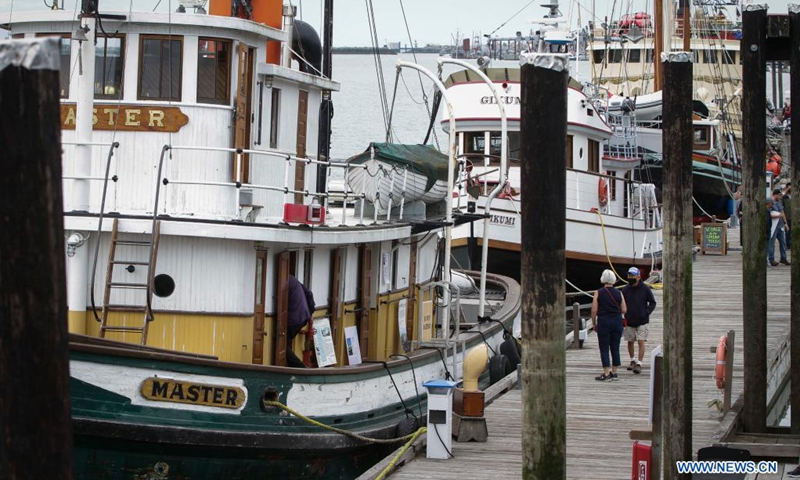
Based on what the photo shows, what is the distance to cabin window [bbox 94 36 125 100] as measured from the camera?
39.5ft

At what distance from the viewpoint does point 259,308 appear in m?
11.8

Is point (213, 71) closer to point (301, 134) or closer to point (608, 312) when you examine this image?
point (301, 134)

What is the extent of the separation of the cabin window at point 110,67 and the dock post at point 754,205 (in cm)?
637

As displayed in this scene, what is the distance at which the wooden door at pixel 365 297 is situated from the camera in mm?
13922

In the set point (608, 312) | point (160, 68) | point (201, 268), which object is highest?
point (160, 68)

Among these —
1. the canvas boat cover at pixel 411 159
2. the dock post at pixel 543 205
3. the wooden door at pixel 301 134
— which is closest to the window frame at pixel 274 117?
the wooden door at pixel 301 134

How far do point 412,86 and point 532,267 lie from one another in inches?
4361

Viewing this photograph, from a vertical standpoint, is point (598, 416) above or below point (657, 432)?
below

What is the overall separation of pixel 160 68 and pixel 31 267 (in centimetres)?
832

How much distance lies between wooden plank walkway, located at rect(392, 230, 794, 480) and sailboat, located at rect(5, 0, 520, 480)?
1257mm

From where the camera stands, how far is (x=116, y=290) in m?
11.6

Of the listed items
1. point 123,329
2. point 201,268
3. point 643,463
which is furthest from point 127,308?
point 643,463

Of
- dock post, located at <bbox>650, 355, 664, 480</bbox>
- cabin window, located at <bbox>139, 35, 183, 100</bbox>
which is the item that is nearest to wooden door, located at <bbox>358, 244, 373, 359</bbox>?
cabin window, located at <bbox>139, 35, 183, 100</bbox>

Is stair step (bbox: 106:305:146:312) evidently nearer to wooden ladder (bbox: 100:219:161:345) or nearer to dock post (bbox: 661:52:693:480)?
wooden ladder (bbox: 100:219:161:345)
